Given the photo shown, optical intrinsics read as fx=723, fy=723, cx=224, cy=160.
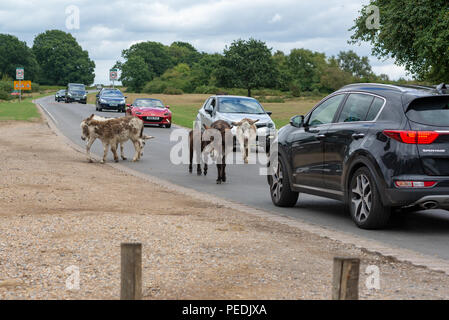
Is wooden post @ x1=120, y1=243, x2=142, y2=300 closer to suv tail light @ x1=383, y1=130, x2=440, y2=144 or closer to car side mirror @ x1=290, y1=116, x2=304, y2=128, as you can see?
suv tail light @ x1=383, y1=130, x2=440, y2=144

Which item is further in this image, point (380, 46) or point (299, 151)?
point (380, 46)

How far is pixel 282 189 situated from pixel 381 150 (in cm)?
281

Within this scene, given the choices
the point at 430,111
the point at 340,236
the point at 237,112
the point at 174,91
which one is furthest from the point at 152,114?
the point at 174,91

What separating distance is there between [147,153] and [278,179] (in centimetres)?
1111

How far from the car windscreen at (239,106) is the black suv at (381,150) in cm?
1282

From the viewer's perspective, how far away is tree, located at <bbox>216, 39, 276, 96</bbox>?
244ft

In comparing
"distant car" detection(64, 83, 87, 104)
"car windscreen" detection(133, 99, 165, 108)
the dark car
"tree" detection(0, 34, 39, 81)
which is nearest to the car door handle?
"car windscreen" detection(133, 99, 165, 108)

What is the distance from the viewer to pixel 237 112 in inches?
899

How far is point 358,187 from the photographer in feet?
29.4

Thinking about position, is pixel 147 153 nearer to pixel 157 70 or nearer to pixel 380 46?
pixel 380 46

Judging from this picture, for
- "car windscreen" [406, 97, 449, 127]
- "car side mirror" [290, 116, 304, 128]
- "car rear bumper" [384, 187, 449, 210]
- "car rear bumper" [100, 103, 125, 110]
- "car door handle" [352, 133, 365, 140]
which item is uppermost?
"car windscreen" [406, 97, 449, 127]

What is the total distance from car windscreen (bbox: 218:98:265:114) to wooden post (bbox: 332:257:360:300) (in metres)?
19.2
